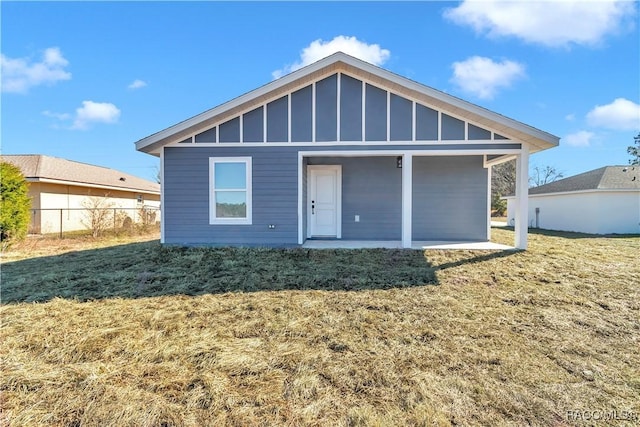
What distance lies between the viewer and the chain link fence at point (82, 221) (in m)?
12.1

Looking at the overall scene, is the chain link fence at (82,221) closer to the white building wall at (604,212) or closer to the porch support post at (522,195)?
the porch support post at (522,195)

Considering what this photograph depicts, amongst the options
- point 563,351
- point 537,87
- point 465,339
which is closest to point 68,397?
point 465,339

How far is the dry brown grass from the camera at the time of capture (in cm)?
226

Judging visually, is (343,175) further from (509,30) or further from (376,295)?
(509,30)

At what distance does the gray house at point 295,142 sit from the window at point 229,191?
0.03 m

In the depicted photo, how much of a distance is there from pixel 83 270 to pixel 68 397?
16.3ft

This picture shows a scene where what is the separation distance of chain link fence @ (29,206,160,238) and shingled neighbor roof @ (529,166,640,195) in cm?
2012

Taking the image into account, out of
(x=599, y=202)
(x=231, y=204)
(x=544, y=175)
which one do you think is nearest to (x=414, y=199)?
(x=231, y=204)

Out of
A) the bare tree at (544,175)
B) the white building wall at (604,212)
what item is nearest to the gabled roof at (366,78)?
the white building wall at (604,212)

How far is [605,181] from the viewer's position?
14.2m

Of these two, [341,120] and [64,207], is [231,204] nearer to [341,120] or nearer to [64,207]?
[341,120]

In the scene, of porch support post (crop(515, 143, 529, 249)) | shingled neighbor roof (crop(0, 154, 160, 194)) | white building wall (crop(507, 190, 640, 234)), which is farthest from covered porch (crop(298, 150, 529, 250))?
shingled neighbor roof (crop(0, 154, 160, 194))

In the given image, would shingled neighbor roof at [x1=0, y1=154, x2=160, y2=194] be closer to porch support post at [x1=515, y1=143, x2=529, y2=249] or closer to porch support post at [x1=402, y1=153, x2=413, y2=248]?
porch support post at [x1=402, y1=153, x2=413, y2=248]

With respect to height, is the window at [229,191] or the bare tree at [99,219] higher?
Result: the window at [229,191]
